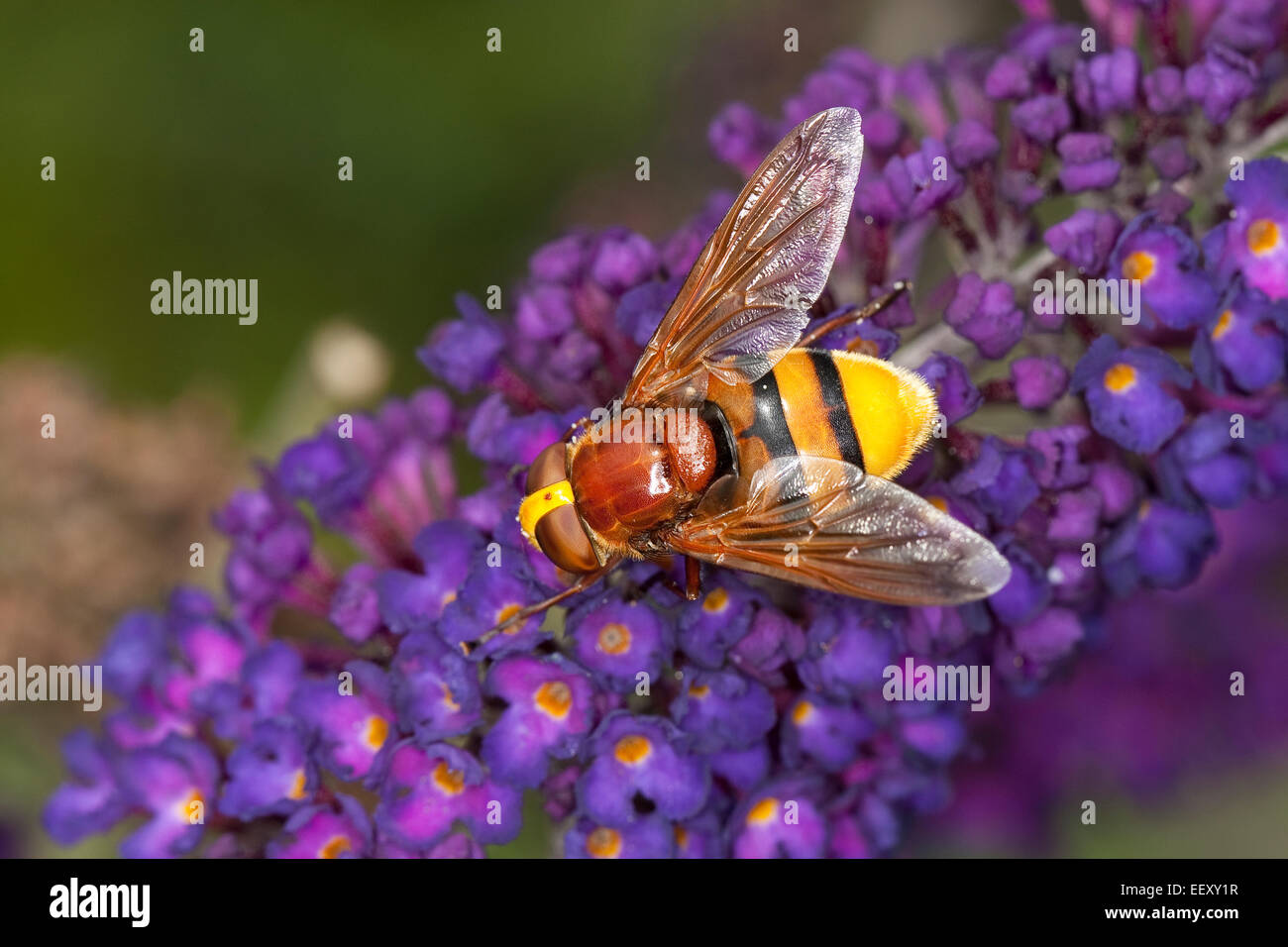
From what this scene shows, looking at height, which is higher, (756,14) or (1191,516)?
(756,14)

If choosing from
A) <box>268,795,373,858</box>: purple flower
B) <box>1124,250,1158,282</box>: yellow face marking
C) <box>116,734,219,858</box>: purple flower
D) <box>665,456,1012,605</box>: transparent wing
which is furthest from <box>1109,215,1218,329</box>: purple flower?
<box>116,734,219,858</box>: purple flower

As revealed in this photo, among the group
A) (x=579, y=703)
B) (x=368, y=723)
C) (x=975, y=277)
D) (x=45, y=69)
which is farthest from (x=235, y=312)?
(x=975, y=277)

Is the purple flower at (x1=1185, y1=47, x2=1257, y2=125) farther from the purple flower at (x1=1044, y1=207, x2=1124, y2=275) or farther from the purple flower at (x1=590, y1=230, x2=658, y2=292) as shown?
the purple flower at (x1=590, y1=230, x2=658, y2=292)

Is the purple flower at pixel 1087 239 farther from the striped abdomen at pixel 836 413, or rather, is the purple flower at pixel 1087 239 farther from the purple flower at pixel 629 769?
the purple flower at pixel 629 769

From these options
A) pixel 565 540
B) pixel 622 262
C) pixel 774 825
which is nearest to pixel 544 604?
pixel 565 540

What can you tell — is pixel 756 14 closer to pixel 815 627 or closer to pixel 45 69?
pixel 45 69

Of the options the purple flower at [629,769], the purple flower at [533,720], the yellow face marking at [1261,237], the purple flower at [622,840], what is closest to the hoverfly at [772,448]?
the purple flower at [533,720]
